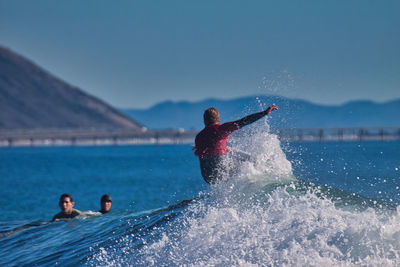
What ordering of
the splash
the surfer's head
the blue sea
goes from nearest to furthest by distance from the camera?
the splash < the blue sea < the surfer's head

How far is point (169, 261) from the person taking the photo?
748cm

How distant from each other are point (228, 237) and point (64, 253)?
3746 millimetres

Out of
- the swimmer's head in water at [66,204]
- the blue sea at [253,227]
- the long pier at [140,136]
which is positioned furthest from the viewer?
the long pier at [140,136]

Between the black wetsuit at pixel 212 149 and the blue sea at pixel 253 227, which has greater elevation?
the black wetsuit at pixel 212 149

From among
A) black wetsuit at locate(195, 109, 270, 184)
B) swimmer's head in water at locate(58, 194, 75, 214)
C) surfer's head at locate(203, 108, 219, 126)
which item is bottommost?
swimmer's head in water at locate(58, 194, 75, 214)

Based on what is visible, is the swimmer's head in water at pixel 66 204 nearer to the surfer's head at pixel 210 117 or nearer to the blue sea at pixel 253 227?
the blue sea at pixel 253 227

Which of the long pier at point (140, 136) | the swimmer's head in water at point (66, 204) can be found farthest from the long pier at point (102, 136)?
the swimmer's head in water at point (66, 204)

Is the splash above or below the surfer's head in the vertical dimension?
below

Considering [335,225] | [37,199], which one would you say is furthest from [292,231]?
[37,199]

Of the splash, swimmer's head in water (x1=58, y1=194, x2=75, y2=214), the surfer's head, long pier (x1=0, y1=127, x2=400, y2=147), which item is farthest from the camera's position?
long pier (x1=0, y1=127, x2=400, y2=147)

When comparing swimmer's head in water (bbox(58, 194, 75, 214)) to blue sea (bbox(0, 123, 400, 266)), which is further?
swimmer's head in water (bbox(58, 194, 75, 214))

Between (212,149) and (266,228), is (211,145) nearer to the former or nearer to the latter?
(212,149)

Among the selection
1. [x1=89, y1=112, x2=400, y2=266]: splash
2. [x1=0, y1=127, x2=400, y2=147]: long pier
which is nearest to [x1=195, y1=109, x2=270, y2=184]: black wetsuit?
[x1=89, y1=112, x2=400, y2=266]: splash

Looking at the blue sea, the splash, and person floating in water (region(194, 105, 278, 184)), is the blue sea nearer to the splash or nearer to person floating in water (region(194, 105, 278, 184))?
the splash
